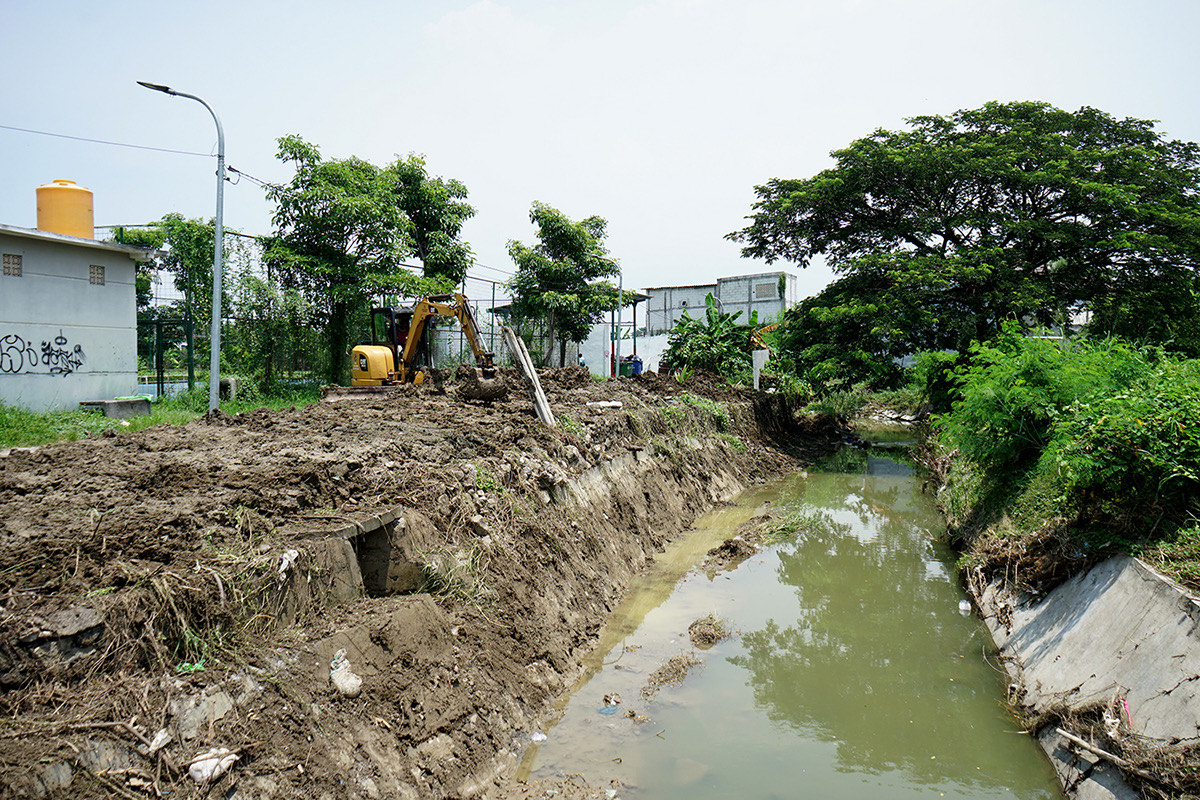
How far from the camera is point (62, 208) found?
14750mm

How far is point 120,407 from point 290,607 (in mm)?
A: 11827

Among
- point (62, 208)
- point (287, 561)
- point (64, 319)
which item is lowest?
point (287, 561)

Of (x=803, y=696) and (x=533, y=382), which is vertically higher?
(x=533, y=382)

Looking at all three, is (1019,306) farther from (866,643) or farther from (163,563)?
(163,563)

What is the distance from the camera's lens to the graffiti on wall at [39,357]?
1300 cm

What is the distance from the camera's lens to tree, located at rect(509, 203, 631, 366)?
1039 inches

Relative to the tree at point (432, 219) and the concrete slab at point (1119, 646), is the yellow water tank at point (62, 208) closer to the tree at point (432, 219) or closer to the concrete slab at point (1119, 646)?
the tree at point (432, 219)

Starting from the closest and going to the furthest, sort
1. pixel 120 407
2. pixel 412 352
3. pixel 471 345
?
1. pixel 120 407
2. pixel 471 345
3. pixel 412 352

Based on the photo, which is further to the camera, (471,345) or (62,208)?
(62,208)

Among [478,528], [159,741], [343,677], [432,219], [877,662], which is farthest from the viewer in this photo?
[432,219]

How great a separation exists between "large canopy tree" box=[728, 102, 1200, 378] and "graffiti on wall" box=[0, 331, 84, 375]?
17634 millimetres

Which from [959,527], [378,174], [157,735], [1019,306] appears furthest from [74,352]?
[1019,306]

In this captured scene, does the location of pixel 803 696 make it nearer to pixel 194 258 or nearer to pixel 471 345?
pixel 471 345

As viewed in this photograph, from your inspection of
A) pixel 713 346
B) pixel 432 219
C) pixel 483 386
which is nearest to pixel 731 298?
pixel 713 346
